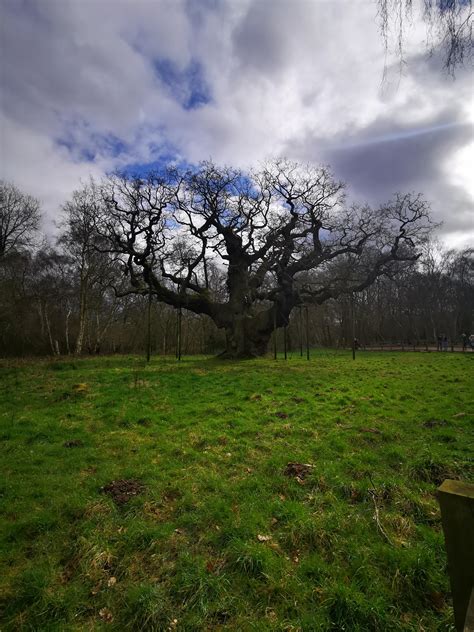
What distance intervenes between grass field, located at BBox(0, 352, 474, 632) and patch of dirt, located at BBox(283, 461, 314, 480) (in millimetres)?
33

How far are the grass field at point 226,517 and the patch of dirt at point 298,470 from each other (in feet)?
0.11

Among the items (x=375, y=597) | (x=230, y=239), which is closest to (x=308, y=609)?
(x=375, y=597)

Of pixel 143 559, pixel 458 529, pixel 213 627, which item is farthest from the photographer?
pixel 143 559

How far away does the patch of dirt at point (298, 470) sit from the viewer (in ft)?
17.1

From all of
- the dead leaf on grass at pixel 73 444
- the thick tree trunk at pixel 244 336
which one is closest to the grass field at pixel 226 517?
the dead leaf on grass at pixel 73 444

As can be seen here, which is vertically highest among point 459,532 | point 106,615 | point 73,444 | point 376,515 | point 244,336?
point 244,336

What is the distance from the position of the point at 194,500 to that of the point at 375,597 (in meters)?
2.46

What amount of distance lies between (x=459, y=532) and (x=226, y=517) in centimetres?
317

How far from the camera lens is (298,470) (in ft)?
17.6

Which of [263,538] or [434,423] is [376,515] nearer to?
[263,538]

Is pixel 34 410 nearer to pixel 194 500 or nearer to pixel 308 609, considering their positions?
pixel 194 500

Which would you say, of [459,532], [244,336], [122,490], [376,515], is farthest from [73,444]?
[244,336]

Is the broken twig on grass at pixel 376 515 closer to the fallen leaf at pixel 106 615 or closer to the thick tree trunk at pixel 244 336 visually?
the fallen leaf at pixel 106 615

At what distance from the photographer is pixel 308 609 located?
289cm
